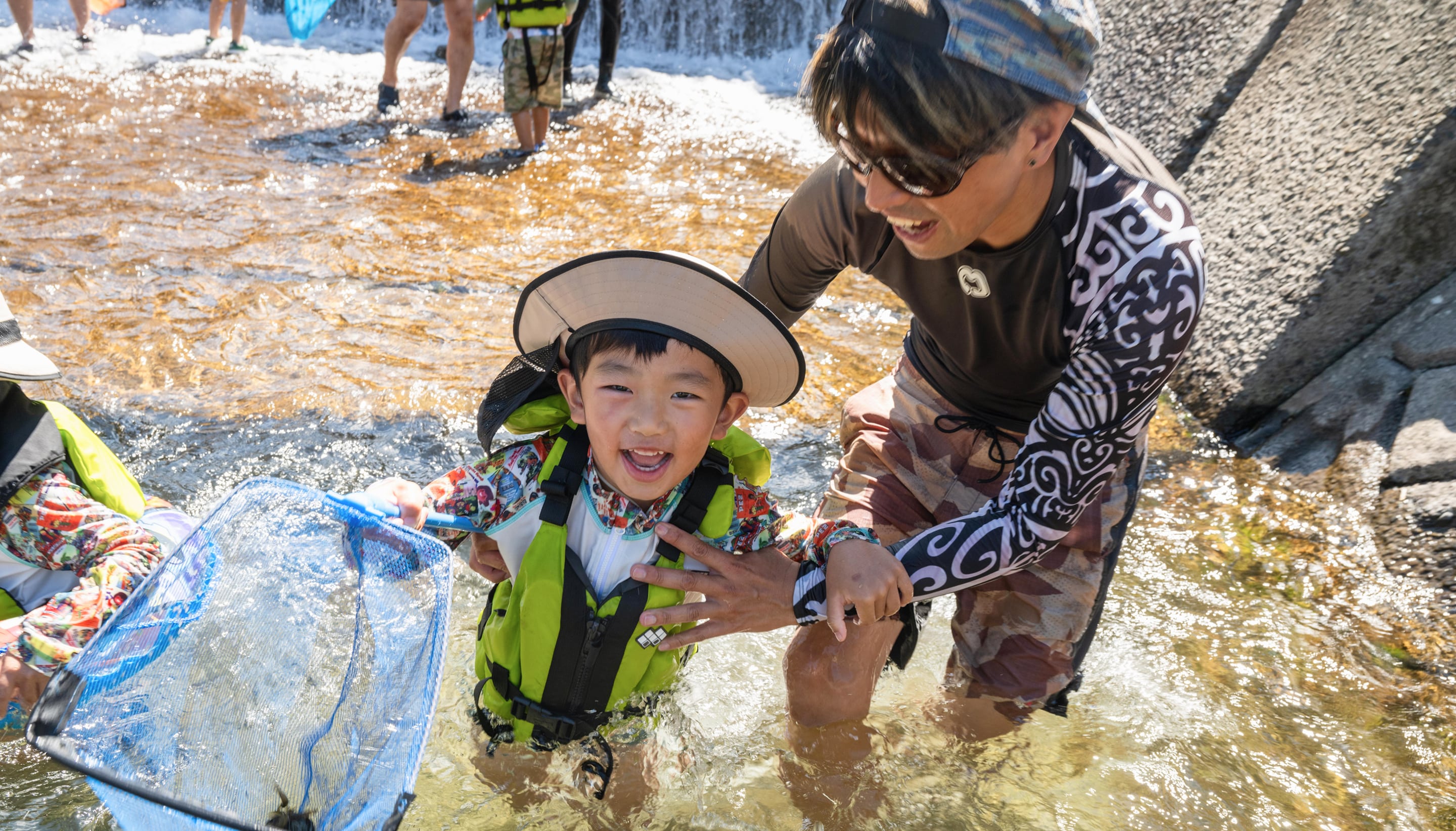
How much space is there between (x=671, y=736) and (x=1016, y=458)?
3.86ft

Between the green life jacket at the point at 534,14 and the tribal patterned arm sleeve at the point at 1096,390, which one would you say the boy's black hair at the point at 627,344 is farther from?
the green life jacket at the point at 534,14

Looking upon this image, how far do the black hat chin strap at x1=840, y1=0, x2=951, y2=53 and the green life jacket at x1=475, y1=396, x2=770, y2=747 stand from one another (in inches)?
37.1

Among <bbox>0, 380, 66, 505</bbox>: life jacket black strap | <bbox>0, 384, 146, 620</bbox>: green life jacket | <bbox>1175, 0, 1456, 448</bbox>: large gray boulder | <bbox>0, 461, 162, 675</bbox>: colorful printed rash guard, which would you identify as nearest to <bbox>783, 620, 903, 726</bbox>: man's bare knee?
<bbox>0, 461, 162, 675</bbox>: colorful printed rash guard

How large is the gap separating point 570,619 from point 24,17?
9691 millimetres

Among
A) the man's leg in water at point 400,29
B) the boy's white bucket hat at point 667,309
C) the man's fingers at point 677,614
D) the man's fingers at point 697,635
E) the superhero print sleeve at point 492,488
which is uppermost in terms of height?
the man's leg in water at point 400,29

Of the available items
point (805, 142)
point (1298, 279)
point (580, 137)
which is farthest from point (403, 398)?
point (805, 142)

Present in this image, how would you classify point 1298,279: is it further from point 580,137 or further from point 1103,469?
point 580,137

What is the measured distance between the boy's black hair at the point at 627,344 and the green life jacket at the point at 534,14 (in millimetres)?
5644

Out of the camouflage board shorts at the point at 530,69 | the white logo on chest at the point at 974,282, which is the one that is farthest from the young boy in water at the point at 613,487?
the camouflage board shorts at the point at 530,69

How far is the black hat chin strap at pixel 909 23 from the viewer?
1717 mm

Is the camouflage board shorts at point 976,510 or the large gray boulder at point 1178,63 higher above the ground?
the large gray boulder at point 1178,63

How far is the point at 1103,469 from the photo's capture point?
2.08 m

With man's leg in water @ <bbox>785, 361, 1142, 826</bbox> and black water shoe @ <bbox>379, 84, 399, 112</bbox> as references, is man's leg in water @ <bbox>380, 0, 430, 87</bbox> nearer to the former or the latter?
black water shoe @ <bbox>379, 84, 399, 112</bbox>

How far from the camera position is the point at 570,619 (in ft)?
7.02
